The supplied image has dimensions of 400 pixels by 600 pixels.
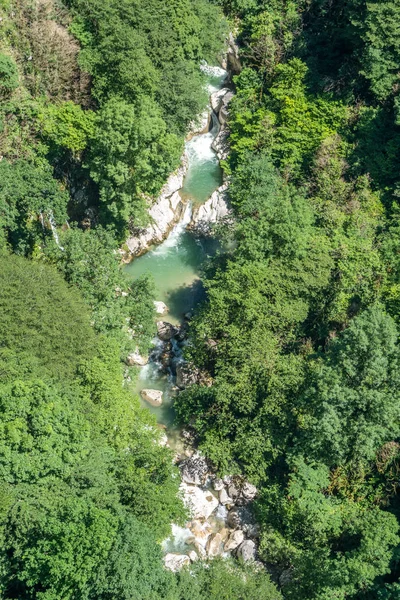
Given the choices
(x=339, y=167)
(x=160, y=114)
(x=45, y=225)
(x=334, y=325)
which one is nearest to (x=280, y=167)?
(x=339, y=167)

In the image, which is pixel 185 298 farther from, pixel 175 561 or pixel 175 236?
pixel 175 561

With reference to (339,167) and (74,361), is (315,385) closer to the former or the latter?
(74,361)

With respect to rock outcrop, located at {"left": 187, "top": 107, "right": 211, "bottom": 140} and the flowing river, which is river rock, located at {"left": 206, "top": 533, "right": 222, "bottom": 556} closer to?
the flowing river

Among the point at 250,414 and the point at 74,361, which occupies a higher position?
the point at 74,361

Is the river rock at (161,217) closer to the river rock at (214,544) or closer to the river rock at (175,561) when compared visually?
the river rock at (214,544)

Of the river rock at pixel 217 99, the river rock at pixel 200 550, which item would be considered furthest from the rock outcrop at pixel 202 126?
the river rock at pixel 200 550

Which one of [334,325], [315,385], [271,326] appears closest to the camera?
[315,385]

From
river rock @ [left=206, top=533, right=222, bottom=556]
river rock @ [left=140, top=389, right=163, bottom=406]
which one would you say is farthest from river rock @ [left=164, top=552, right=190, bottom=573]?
river rock @ [left=140, top=389, right=163, bottom=406]
